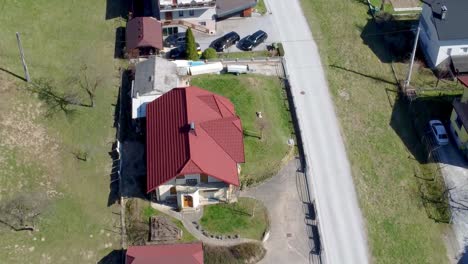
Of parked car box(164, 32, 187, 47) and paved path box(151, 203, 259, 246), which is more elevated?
parked car box(164, 32, 187, 47)

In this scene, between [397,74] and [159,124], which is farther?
[397,74]

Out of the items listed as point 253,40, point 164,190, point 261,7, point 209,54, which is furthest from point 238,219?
point 261,7

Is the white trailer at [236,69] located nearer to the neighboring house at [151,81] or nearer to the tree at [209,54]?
the tree at [209,54]

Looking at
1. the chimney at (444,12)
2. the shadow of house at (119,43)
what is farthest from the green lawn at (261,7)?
the chimney at (444,12)

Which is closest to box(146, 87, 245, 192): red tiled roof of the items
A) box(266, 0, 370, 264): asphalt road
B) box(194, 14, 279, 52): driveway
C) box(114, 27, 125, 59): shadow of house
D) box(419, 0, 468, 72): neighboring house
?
box(266, 0, 370, 264): asphalt road

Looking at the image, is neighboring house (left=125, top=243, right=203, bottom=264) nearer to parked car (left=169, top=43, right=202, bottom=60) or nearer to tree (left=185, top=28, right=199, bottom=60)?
tree (left=185, top=28, right=199, bottom=60)

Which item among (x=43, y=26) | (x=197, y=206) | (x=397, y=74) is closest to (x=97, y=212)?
(x=197, y=206)

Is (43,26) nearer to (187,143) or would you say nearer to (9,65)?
(9,65)
